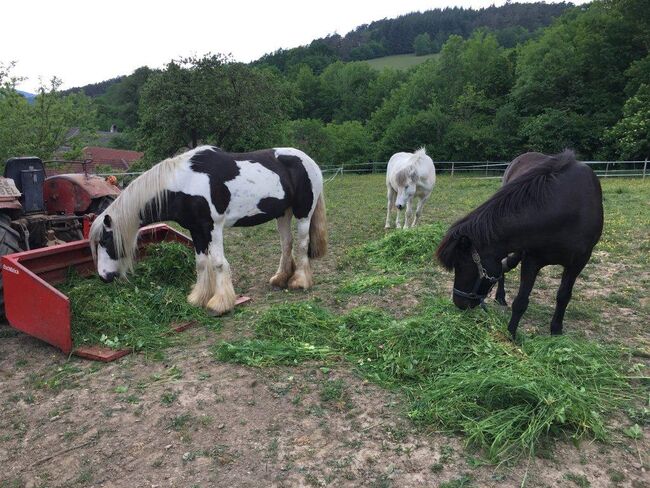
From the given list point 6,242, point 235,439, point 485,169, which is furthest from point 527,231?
point 485,169

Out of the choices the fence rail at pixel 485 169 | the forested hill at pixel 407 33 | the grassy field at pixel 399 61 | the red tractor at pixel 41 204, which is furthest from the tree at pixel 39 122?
the grassy field at pixel 399 61

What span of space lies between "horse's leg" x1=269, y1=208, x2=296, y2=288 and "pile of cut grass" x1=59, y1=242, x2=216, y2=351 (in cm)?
112

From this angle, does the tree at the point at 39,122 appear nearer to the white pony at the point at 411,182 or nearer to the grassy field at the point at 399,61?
the white pony at the point at 411,182

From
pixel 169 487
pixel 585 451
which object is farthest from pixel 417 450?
pixel 169 487

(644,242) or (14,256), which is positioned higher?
(14,256)

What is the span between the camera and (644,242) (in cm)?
774

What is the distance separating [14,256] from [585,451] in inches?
183

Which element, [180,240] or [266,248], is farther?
[266,248]

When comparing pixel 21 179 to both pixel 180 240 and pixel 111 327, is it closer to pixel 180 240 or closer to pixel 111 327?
pixel 180 240

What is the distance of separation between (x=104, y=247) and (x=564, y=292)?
172 inches

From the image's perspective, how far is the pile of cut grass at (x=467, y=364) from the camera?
8.87 ft

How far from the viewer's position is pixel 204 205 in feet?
15.6

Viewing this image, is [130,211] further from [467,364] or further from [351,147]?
[351,147]

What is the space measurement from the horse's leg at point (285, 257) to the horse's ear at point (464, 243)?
2.72 m
